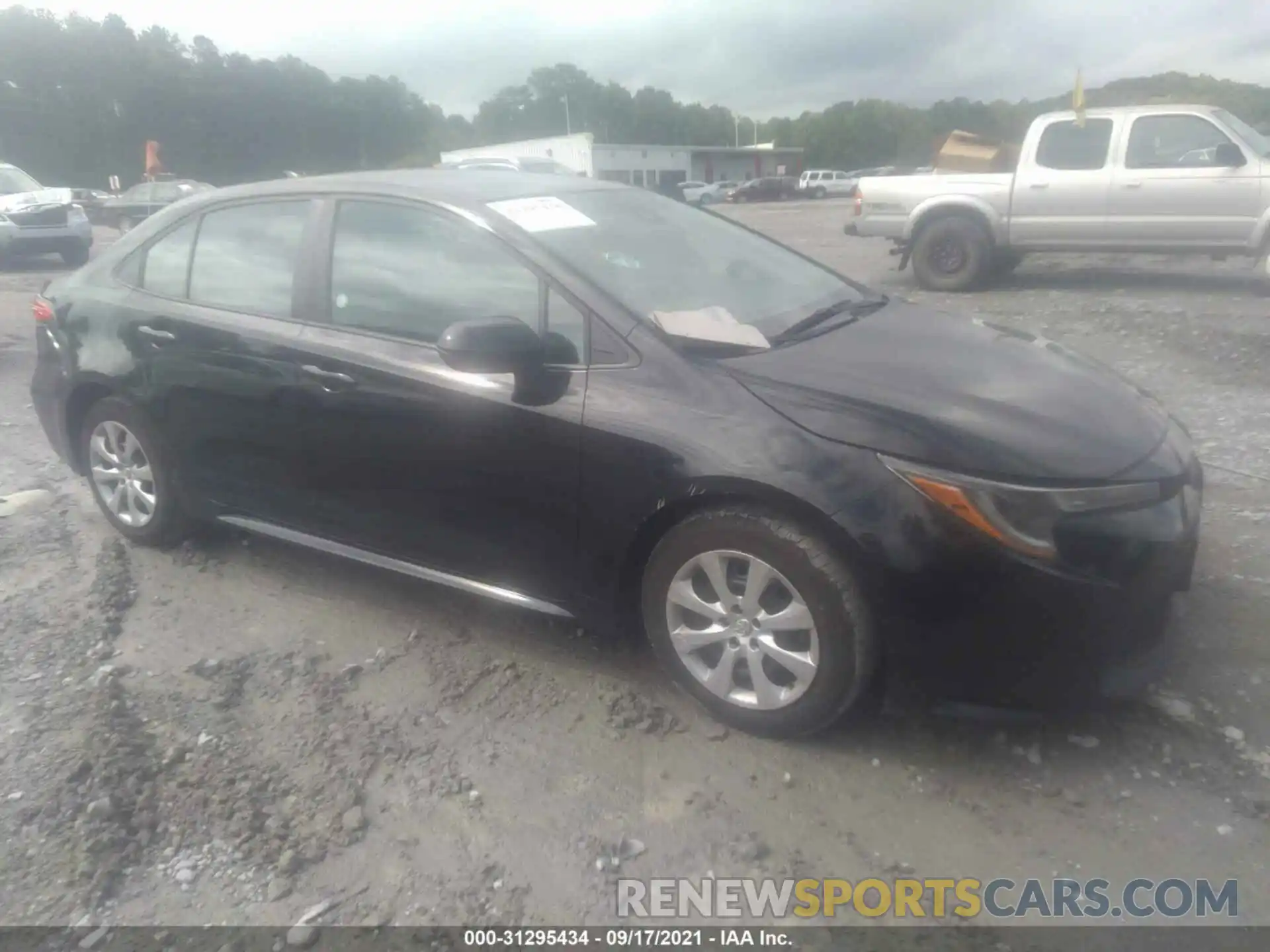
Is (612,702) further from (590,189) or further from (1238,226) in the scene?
(1238,226)

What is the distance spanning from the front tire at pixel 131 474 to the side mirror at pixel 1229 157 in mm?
10076

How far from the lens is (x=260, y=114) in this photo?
212 feet

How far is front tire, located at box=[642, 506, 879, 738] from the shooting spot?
8.95 ft

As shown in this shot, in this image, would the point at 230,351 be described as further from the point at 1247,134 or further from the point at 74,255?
the point at 74,255

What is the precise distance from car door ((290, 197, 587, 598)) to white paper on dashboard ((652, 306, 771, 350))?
269 millimetres

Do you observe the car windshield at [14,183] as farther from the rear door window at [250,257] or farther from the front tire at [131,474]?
the rear door window at [250,257]

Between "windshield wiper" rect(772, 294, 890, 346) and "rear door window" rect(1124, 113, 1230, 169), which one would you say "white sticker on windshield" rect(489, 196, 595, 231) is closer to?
"windshield wiper" rect(772, 294, 890, 346)

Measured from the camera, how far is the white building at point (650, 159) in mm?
43094

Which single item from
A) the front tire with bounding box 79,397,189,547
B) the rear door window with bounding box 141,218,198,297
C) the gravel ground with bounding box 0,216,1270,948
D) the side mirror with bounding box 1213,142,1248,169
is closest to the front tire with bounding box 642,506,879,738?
the gravel ground with bounding box 0,216,1270,948

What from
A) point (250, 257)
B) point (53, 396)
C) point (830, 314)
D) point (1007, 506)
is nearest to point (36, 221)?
point (53, 396)

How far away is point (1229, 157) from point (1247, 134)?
0.53 metres

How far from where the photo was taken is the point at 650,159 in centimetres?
6231

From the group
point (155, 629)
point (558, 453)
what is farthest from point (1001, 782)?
point (155, 629)

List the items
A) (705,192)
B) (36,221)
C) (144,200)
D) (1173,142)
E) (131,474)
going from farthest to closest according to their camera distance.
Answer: (705,192)
(144,200)
(36,221)
(1173,142)
(131,474)
